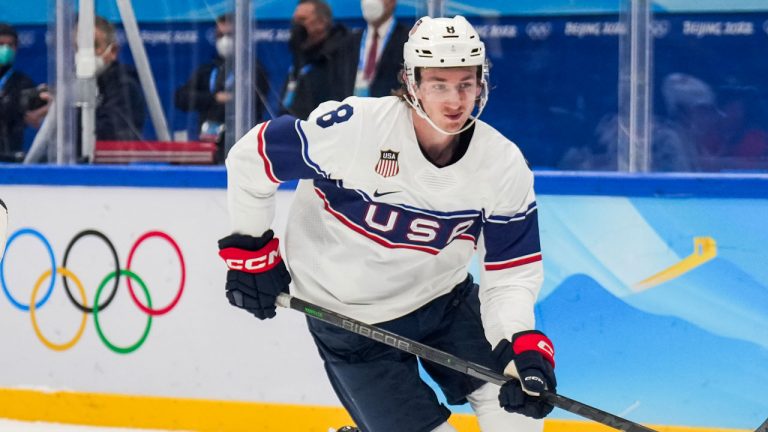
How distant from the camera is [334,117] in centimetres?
275

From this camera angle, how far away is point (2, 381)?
15.1 ft

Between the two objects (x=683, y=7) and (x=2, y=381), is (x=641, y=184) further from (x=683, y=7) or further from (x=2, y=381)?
(x=2, y=381)

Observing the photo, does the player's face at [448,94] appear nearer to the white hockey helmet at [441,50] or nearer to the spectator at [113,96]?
the white hockey helmet at [441,50]

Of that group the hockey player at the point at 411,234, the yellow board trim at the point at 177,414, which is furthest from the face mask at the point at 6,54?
the hockey player at the point at 411,234

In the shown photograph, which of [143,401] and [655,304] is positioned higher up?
[655,304]

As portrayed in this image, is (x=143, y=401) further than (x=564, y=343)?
Yes

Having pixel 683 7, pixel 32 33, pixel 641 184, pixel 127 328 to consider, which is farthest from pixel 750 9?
pixel 32 33

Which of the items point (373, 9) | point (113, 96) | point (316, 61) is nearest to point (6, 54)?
point (113, 96)

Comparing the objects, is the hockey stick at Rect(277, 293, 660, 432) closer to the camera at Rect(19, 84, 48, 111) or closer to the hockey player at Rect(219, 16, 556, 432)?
the hockey player at Rect(219, 16, 556, 432)

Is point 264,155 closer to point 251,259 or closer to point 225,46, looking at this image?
point 251,259

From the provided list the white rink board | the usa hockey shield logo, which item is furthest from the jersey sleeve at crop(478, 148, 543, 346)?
the white rink board

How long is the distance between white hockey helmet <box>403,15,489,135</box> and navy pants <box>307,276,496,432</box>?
1.49ft

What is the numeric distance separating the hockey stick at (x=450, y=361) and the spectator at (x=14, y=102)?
2305mm

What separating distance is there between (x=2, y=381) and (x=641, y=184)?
233cm
